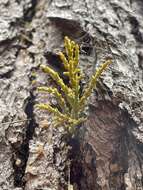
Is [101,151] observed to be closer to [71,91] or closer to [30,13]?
[71,91]

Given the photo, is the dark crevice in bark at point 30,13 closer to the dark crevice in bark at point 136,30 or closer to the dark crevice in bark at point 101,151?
the dark crevice in bark at point 136,30

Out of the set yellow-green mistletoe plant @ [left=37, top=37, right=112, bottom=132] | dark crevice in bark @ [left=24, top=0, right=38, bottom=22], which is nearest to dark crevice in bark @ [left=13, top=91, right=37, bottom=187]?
yellow-green mistletoe plant @ [left=37, top=37, right=112, bottom=132]

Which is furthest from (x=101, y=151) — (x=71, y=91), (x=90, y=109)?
(x=71, y=91)

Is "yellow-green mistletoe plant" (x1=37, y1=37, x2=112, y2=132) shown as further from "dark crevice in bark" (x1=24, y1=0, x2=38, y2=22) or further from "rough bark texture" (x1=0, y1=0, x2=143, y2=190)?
"dark crevice in bark" (x1=24, y1=0, x2=38, y2=22)

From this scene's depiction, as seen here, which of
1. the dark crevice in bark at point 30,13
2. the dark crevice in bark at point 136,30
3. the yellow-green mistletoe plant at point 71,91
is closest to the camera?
the yellow-green mistletoe plant at point 71,91

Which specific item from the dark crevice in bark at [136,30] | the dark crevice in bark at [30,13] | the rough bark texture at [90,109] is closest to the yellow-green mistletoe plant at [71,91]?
the rough bark texture at [90,109]

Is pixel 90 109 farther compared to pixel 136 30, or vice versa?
pixel 136 30

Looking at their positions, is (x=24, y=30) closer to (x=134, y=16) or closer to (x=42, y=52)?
(x=42, y=52)
